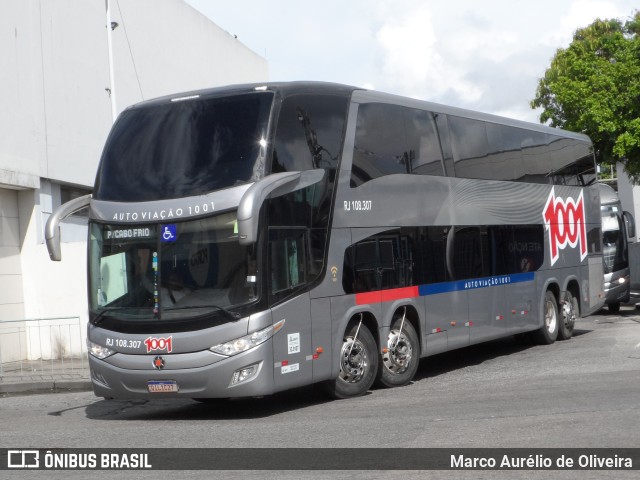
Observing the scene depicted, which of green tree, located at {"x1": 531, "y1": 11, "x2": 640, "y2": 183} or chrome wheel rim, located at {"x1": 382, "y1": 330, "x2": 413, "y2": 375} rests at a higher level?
green tree, located at {"x1": 531, "y1": 11, "x2": 640, "y2": 183}

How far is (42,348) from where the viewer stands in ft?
64.1

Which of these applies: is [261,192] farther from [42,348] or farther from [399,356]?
[42,348]

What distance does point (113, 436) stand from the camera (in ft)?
35.2

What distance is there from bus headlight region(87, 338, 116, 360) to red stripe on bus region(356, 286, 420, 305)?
3.35 meters

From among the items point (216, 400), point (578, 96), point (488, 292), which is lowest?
point (216, 400)

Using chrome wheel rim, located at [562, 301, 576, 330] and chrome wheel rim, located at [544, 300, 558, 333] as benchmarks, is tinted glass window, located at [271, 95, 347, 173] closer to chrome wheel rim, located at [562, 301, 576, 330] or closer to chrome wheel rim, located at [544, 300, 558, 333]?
chrome wheel rim, located at [544, 300, 558, 333]

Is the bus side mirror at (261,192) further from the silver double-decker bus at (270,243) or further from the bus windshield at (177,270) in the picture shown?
the bus windshield at (177,270)

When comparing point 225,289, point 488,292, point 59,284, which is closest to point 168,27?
point 59,284

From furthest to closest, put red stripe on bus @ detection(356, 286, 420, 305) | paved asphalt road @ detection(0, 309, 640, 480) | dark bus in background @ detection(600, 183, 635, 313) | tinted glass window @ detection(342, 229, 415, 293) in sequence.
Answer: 1. dark bus in background @ detection(600, 183, 635, 313)
2. red stripe on bus @ detection(356, 286, 420, 305)
3. tinted glass window @ detection(342, 229, 415, 293)
4. paved asphalt road @ detection(0, 309, 640, 480)

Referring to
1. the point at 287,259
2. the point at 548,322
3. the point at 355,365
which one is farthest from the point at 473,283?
the point at 287,259

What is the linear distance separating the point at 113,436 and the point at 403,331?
17.3 ft

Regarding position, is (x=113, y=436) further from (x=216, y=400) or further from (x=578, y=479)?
(x=578, y=479)

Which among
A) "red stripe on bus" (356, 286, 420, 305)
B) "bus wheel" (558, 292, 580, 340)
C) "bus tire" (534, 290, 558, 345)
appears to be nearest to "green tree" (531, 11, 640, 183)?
"bus wheel" (558, 292, 580, 340)

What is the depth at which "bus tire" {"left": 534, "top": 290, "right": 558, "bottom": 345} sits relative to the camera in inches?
782
